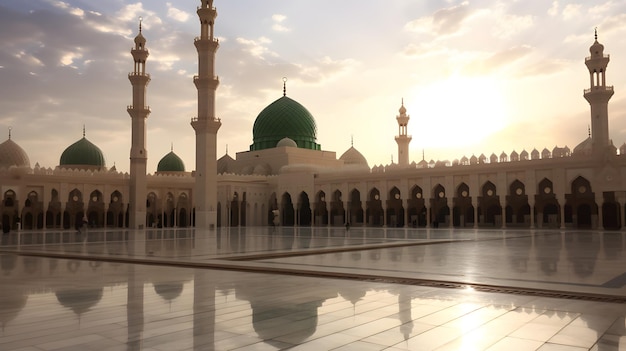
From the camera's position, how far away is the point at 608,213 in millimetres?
25125

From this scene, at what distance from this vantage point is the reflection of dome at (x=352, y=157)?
4472cm

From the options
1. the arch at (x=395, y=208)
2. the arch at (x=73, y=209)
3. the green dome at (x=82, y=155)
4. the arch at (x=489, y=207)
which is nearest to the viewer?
the arch at (x=489, y=207)

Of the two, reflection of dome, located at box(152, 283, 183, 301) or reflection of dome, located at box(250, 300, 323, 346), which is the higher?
reflection of dome, located at box(250, 300, 323, 346)

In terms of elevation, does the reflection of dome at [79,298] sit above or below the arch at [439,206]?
below

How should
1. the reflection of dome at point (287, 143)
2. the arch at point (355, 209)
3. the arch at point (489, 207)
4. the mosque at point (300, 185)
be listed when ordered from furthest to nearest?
the reflection of dome at point (287, 143) < the arch at point (355, 209) < the arch at point (489, 207) < the mosque at point (300, 185)

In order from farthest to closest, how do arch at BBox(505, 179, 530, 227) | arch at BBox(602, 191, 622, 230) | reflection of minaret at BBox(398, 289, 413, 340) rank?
1. arch at BBox(505, 179, 530, 227)
2. arch at BBox(602, 191, 622, 230)
3. reflection of minaret at BBox(398, 289, 413, 340)

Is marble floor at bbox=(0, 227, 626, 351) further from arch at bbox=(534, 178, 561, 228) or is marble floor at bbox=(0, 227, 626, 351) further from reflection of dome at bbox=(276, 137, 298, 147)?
reflection of dome at bbox=(276, 137, 298, 147)

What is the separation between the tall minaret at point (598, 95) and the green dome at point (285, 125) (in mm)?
21465

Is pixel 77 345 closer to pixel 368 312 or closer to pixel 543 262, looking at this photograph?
pixel 368 312

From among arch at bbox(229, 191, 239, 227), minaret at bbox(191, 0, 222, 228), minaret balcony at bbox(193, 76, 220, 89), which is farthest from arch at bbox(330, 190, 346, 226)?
minaret balcony at bbox(193, 76, 220, 89)

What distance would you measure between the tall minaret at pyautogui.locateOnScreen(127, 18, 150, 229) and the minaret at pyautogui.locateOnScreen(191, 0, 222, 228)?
3.70 meters

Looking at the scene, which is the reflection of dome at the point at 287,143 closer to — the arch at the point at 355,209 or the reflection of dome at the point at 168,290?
the arch at the point at 355,209

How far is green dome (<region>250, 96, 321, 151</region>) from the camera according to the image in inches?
1631

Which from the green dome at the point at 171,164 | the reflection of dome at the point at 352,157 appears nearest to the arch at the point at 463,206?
the reflection of dome at the point at 352,157
